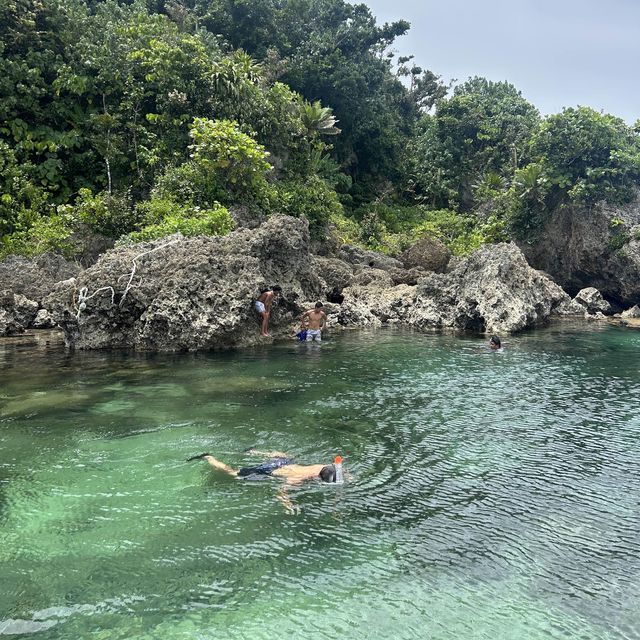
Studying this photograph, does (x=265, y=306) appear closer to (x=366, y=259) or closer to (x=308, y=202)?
(x=308, y=202)

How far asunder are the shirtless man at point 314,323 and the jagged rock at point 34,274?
9.47 meters

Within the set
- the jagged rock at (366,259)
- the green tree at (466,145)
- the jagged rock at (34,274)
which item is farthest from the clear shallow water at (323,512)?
the green tree at (466,145)

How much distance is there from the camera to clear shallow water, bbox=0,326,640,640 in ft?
15.0

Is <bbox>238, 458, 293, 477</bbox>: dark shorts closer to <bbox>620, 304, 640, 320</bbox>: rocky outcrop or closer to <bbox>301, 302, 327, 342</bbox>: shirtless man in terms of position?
<bbox>301, 302, 327, 342</bbox>: shirtless man

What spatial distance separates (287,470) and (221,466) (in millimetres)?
969

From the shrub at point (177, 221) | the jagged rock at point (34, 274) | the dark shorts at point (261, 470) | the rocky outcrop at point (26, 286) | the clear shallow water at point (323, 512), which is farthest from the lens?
the jagged rock at point (34, 274)

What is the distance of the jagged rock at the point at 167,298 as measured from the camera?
51.1ft

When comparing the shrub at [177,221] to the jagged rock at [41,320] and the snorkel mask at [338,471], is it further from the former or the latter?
the snorkel mask at [338,471]

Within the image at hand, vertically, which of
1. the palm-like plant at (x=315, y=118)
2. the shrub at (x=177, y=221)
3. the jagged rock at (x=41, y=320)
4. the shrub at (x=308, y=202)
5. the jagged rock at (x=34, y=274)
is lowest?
the jagged rock at (x=41, y=320)

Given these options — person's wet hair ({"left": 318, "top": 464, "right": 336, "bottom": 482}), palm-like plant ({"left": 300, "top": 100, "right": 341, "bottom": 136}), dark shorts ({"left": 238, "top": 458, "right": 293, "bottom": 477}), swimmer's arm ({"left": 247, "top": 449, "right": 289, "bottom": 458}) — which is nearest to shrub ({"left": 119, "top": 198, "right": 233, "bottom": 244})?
palm-like plant ({"left": 300, "top": 100, "right": 341, "bottom": 136})

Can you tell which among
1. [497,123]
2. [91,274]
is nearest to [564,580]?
[91,274]

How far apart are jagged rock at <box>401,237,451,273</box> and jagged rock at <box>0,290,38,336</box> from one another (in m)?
18.5

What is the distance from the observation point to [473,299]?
2131 cm

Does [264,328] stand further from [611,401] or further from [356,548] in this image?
[356,548]
